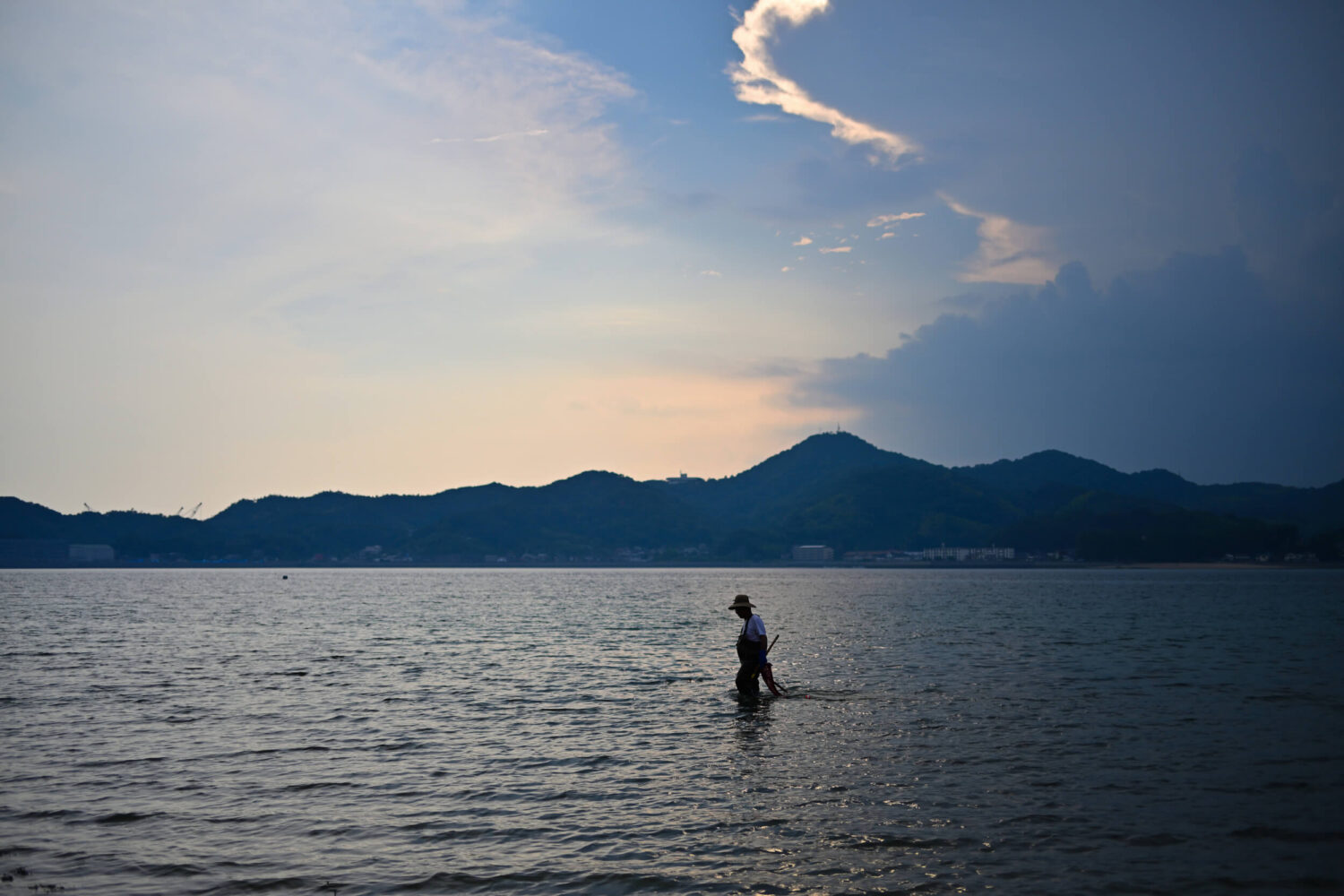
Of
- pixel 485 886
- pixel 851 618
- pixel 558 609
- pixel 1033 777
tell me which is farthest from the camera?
pixel 558 609

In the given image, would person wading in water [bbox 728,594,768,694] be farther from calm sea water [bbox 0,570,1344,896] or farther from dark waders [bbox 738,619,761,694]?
calm sea water [bbox 0,570,1344,896]

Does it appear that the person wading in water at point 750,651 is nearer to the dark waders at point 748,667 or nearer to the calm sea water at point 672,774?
the dark waders at point 748,667

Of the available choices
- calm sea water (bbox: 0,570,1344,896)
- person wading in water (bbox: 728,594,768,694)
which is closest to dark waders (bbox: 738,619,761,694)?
person wading in water (bbox: 728,594,768,694)

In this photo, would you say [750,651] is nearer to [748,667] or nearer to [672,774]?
[748,667]

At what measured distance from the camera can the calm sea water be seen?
1371 centimetres

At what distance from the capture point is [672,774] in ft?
66.7

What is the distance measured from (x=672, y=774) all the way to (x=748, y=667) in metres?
11.3

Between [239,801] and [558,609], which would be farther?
[558,609]

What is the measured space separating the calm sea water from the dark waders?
1.08m

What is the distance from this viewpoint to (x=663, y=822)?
16.3 metres

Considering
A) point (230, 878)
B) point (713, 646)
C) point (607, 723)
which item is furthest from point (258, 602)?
point (230, 878)

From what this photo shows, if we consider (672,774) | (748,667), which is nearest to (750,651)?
(748,667)

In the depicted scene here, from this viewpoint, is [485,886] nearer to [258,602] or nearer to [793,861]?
[793,861]

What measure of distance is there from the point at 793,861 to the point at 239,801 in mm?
11305
